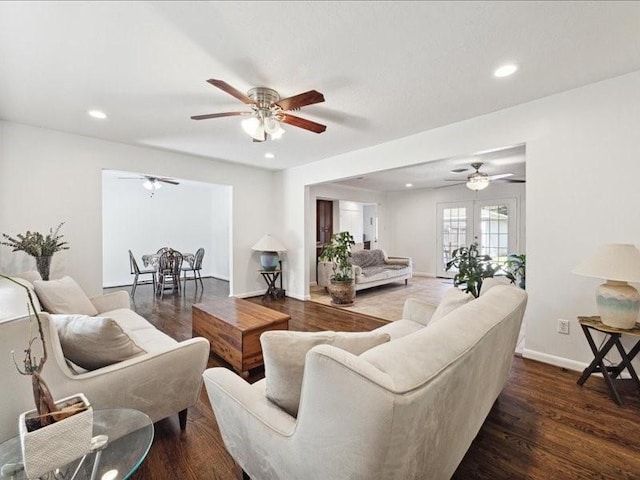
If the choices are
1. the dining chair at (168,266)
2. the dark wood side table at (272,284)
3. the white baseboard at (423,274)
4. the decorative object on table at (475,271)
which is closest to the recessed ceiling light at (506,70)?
the decorative object on table at (475,271)

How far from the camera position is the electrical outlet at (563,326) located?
104 inches

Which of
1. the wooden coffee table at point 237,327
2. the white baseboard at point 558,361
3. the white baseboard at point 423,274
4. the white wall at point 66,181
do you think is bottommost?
the white baseboard at point 558,361

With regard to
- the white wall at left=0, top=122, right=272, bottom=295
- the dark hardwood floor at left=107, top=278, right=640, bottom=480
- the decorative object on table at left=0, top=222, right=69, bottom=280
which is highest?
the white wall at left=0, top=122, right=272, bottom=295

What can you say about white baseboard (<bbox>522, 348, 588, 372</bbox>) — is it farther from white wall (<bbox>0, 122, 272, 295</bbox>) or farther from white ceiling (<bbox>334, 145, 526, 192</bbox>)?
white wall (<bbox>0, 122, 272, 295</bbox>)

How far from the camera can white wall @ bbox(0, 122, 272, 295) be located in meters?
3.33

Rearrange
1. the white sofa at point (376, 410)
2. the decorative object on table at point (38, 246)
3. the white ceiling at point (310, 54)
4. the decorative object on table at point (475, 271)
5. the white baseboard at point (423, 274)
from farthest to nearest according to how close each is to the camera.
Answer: the white baseboard at point (423, 274), the decorative object on table at point (475, 271), the decorative object on table at point (38, 246), the white ceiling at point (310, 54), the white sofa at point (376, 410)

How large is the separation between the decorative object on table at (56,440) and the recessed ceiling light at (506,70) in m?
3.24

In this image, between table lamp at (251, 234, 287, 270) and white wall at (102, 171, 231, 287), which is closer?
table lamp at (251, 234, 287, 270)

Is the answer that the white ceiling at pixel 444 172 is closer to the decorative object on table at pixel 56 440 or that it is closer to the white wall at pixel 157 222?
the white wall at pixel 157 222

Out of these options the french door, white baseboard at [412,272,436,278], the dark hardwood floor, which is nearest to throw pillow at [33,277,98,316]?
the dark hardwood floor

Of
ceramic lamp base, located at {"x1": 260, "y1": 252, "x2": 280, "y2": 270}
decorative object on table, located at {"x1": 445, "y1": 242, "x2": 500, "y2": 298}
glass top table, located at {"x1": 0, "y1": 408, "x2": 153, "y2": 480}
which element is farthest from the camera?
ceramic lamp base, located at {"x1": 260, "y1": 252, "x2": 280, "y2": 270}

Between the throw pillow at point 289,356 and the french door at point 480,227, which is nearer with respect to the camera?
the throw pillow at point 289,356

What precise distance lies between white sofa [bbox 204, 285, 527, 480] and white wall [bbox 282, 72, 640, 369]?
1940 millimetres

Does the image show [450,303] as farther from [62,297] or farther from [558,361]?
[62,297]
